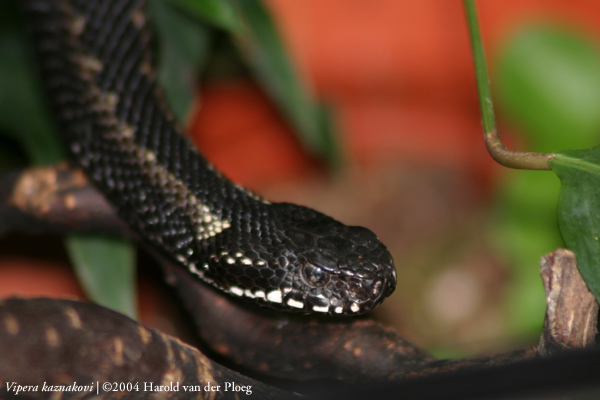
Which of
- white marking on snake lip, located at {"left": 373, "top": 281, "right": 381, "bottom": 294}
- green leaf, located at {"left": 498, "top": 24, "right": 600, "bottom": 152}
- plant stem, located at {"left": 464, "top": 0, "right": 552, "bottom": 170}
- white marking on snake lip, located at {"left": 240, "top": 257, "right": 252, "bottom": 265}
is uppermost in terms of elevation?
green leaf, located at {"left": 498, "top": 24, "right": 600, "bottom": 152}

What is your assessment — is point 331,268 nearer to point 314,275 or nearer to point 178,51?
point 314,275

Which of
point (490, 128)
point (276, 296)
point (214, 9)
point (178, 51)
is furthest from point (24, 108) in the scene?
point (490, 128)

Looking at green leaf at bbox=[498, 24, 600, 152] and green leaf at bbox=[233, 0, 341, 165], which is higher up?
green leaf at bbox=[498, 24, 600, 152]

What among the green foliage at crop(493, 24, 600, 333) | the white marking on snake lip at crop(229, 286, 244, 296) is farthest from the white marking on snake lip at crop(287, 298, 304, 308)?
the green foliage at crop(493, 24, 600, 333)

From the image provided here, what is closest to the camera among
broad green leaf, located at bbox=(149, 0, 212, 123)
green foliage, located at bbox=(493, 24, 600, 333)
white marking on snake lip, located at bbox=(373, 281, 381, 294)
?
white marking on snake lip, located at bbox=(373, 281, 381, 294)

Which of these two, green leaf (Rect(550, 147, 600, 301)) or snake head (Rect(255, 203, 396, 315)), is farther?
snake head (Rect(255, 203, 396, 315))

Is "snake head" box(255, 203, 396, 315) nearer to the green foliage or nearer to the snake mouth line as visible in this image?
the snake mouth line

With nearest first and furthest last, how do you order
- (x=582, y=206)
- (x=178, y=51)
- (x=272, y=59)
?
(x=582, y=206) < (x=178, y=51) < (x=272, y=59)
